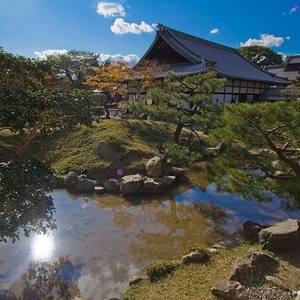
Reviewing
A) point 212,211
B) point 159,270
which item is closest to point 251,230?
point 212,211

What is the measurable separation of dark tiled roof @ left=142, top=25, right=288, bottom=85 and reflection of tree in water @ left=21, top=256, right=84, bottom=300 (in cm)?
1569

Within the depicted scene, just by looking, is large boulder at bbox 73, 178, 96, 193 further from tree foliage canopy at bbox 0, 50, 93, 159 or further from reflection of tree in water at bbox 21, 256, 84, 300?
tree foliage canopy at bbox 0, 50, 93, 159

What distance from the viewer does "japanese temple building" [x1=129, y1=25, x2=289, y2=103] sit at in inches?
771

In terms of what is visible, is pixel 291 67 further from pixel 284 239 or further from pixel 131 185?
pixel 284 239

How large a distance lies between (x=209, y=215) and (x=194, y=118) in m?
3.59

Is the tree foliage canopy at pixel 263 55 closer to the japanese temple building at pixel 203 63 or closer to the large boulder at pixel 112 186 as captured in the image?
the japanese temple building at pixel 203 63

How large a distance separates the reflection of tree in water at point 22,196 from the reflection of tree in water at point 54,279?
1327 millimetres

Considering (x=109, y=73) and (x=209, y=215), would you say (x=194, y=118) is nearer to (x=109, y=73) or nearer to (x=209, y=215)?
(x=209, y=215)

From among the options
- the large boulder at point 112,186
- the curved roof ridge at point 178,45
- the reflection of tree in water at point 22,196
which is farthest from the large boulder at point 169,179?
the curved roof ridge at point 178,45

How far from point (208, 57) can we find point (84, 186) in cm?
1807

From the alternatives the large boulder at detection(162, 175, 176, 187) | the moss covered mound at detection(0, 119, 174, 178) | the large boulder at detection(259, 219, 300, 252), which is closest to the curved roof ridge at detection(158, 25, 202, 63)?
the moss covered mound at detection(0, 119, 174, 178)

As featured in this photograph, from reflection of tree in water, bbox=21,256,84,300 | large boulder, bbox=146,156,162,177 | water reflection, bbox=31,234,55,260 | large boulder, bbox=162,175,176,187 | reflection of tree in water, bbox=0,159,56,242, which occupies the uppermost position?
reflection of tree in water, bbox=0,159,56,242

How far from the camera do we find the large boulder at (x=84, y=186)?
8.90 meters

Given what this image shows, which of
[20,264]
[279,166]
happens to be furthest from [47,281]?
[279,166]
